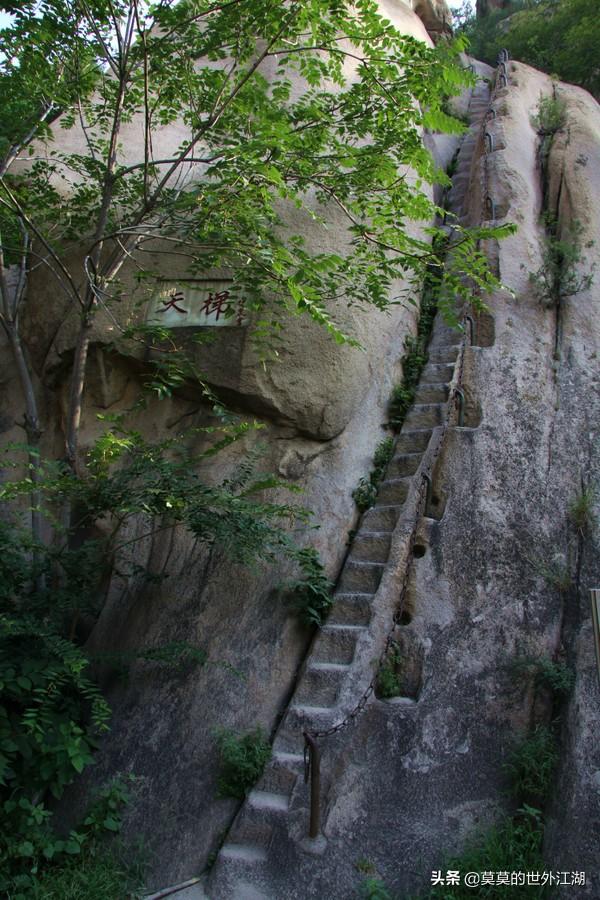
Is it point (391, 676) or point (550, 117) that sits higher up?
point (550, 117)

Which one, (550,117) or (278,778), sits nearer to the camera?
(278,778)

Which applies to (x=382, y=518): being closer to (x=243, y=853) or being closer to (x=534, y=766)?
(x=534, y=766)

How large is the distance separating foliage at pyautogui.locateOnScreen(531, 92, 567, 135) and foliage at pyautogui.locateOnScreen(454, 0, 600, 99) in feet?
8.53

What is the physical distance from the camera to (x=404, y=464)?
7.29 meters

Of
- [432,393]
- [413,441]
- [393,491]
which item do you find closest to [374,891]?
[393,491]

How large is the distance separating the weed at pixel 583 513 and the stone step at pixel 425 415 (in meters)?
1.64

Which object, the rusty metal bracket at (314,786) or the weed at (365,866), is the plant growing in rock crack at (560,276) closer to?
the rusty metal bracket at (314,786)

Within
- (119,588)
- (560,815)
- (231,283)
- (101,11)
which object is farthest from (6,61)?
(560,815)

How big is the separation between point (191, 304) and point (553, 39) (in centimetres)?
1389

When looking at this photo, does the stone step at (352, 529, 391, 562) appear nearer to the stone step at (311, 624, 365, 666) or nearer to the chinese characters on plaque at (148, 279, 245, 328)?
the stone step at (311, 624, 365, 666)

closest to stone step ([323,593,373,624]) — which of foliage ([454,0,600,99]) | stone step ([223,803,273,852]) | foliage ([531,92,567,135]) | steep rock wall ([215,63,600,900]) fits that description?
steep rock wall ([215,63,600,900])

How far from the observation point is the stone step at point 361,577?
645 centimetres

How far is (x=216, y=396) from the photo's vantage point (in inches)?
285

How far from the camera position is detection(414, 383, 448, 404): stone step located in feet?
25.5
